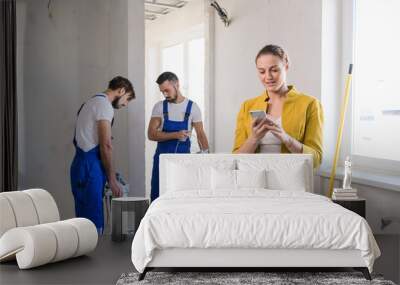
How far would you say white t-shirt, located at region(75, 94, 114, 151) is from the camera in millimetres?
6023

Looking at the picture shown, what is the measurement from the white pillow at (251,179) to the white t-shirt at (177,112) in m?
0.99

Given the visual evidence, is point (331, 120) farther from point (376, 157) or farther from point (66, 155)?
point (66, 155)

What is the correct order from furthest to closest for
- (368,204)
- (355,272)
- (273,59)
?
(273,59) < (368,204) < (355,272)

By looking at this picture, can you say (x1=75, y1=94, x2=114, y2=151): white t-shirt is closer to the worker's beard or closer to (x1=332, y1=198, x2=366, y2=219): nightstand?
the worker's beard

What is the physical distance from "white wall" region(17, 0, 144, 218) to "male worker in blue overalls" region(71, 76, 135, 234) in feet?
0.26

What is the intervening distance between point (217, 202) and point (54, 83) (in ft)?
8.64

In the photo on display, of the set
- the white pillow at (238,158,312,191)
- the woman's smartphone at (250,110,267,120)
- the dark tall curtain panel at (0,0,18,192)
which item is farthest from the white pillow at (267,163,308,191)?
the dark tall curtain panel at (0,0,18,192)

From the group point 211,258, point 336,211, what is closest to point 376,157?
point 336,211

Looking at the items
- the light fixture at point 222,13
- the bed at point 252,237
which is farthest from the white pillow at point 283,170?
the light fixture at point 222,13

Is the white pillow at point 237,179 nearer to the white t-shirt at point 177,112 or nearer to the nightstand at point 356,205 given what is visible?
the nightstand at point 356,205

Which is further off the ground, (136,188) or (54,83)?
(54,83)

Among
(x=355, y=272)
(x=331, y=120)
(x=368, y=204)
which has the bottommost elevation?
(x=355, y=272)

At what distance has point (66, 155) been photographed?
608 cm


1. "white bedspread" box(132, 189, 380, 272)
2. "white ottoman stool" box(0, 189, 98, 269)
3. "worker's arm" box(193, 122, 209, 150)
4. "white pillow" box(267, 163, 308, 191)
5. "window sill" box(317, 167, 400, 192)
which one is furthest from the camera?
"worker's arm" box(193, 122, 209, 150)
